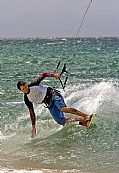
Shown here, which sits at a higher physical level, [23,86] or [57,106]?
[23,86]

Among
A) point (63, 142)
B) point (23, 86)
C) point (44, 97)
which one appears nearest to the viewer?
point (23, 86)

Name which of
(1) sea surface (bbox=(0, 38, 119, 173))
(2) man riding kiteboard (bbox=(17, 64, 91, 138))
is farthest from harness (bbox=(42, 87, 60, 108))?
(1) sea surface (bbox=(0, 38, 119, 173))

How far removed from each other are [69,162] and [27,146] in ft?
5.90

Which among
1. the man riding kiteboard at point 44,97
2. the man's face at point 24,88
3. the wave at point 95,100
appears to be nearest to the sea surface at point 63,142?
the wave at point 95,100

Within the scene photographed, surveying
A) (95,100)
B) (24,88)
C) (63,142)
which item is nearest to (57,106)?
(24,88)

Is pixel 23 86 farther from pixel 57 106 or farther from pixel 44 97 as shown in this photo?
pixel 57 106

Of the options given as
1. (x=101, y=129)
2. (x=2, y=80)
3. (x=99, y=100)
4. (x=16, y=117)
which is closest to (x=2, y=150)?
(x=101, y=129)

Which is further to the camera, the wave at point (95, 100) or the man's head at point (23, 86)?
the wave at point (95, 100)

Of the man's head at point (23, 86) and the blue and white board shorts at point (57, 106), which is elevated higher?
the man's head at point (23, 86)

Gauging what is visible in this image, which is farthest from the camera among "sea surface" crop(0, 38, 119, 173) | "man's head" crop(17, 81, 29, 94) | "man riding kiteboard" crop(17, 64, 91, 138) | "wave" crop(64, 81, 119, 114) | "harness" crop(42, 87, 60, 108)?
"wave" crop(64, 81, 119, 114)

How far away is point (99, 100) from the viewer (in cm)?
1697

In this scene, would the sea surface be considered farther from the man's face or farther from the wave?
the man's face

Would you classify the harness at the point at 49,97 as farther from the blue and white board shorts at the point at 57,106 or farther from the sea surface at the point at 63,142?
the sea surface at the point at 63,142

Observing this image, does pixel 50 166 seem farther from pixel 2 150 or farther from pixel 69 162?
pixel 2 150
